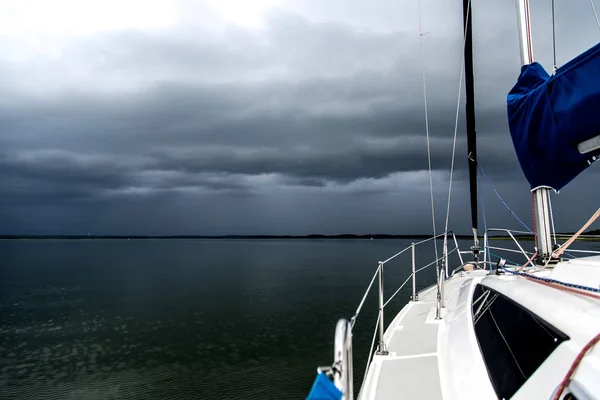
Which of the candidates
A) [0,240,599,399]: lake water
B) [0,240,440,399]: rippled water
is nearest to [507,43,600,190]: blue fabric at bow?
[0,240,599,399]: lake water

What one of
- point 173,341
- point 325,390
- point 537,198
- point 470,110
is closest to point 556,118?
point 537,198

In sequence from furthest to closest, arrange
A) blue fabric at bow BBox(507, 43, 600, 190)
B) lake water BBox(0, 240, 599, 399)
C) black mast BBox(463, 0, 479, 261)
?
lake water BBox(0, 240, 599, 399)
black mast BBox(463, 0, 479, 261)
blue fabric at bow BBox(507, 43, 600, 190)

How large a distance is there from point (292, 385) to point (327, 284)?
68.2 feet

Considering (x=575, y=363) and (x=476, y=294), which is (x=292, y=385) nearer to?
(x=476, y=294)

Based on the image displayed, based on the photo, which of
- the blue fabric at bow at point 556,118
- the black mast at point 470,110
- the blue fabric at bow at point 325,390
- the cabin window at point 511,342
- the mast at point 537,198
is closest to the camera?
the blue fabric at bow at point 325,390

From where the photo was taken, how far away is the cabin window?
2176 millimetres

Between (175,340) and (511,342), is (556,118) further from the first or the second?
(175,340)

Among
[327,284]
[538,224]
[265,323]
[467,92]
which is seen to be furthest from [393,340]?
[327,284]

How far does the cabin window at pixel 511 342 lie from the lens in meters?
2.18

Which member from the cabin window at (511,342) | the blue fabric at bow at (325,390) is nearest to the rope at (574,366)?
the cabin window at (511,342)

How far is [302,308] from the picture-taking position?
20.8m

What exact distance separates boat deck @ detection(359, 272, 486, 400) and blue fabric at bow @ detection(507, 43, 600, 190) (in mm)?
2310

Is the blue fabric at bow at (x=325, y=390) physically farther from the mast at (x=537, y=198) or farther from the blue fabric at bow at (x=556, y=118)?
the mast at (x=537, y=198)

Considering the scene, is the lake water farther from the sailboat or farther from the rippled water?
the sailboat
